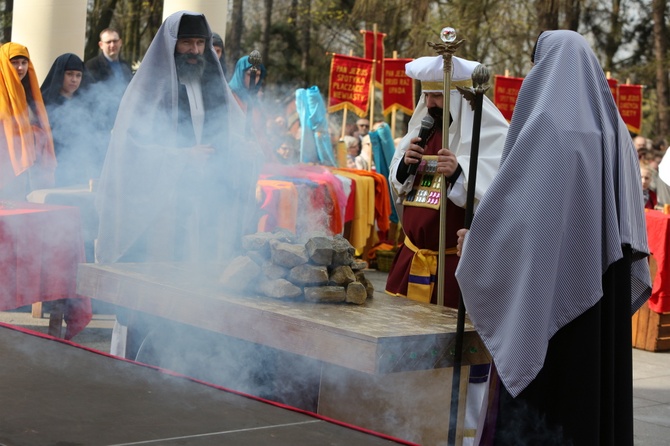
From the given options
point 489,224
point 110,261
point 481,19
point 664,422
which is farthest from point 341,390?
point 481,19

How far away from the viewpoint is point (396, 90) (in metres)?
12.2

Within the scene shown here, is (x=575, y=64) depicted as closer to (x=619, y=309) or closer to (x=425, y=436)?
(x=619, y=309)

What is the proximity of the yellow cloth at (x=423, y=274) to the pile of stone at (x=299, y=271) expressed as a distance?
800 millimetres

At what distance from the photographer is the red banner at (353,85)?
12.0 metres

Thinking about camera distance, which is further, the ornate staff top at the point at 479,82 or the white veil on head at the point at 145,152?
the white veil on head at the point at 145,152

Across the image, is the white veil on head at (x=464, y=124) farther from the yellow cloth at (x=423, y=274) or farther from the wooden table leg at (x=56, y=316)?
the wooden table leg at (x=56, y=316)

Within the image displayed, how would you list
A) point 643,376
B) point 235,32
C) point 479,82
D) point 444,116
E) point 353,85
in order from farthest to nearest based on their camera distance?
point 235,32
point 353,85
point 643,376
point 444,116
point 479,82

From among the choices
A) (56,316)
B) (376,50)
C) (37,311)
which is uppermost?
(376,50)

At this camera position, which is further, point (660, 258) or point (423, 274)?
point (660, 258)

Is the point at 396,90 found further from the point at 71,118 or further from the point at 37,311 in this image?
the point at 37,311

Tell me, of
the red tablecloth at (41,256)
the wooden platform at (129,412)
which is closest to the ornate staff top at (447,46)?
the wooden platform at (129,412)

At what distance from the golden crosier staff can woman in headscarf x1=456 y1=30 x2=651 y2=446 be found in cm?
88

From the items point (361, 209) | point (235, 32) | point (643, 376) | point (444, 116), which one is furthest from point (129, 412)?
point (235, 32)

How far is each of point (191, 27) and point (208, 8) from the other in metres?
5.02
